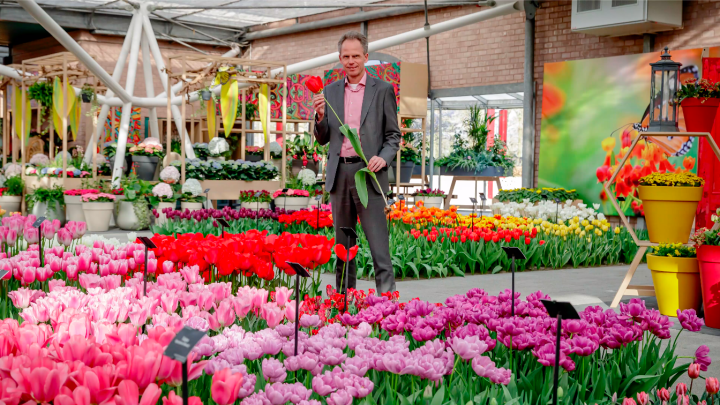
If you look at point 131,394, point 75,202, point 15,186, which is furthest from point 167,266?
point 15,186

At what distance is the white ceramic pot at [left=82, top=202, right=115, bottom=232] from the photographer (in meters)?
8.93

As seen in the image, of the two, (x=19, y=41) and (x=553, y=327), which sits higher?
(x=19, y=41)

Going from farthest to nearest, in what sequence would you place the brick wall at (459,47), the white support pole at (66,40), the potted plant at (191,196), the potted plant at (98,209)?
1. the brick wall at (459,47)
2. the potted plant at (191,196)
3. the potted plant at (98,209)
4. the white support pole at (66,40)

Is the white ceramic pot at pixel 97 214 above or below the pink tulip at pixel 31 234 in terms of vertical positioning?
below

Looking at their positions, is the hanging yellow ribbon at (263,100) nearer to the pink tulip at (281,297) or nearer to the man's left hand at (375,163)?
the man's left hand at (375,163)

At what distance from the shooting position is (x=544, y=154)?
10.5 m

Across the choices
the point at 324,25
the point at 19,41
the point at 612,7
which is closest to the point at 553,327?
the point at 612,7

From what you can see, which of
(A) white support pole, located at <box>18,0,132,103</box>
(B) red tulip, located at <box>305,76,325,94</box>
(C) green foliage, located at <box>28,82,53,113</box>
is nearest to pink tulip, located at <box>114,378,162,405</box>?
(B) red tulip, located at <box>305,76,325,94</box>

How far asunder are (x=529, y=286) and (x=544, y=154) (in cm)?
593

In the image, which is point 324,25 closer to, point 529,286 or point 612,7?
point 612,7

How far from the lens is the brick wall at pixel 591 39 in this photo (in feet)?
29.6

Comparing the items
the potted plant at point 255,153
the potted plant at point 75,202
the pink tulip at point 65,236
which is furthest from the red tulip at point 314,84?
the potted plant at point 255,153

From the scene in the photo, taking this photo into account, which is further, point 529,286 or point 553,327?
point 529,286

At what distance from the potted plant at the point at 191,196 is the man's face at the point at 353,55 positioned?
20.8ft
